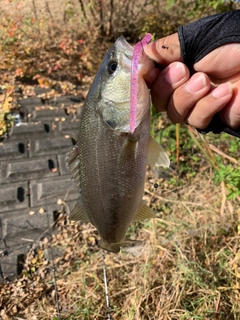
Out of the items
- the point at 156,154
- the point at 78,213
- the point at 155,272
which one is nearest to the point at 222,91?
the point at 156,154

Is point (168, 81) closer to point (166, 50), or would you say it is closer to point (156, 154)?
point (166, 50)

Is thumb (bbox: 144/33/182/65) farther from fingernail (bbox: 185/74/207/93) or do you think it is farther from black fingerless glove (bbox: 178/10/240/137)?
fingernail (bbox: 185/74/207/93)

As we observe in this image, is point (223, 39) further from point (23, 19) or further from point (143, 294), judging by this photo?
point (23, 19)

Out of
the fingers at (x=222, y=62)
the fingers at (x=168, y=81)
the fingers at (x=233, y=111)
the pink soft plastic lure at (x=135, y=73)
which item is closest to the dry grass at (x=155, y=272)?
the fingers at (x=233, y=111)

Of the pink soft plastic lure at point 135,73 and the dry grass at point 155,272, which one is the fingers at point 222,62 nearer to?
the pink soft plastic lure at point 135,73

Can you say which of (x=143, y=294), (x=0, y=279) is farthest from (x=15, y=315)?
(x=143, y=294)

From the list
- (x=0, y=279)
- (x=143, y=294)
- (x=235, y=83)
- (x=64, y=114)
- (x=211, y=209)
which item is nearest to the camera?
(x=235, y=83)

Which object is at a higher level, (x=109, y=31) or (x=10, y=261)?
(x=109, y=31)
